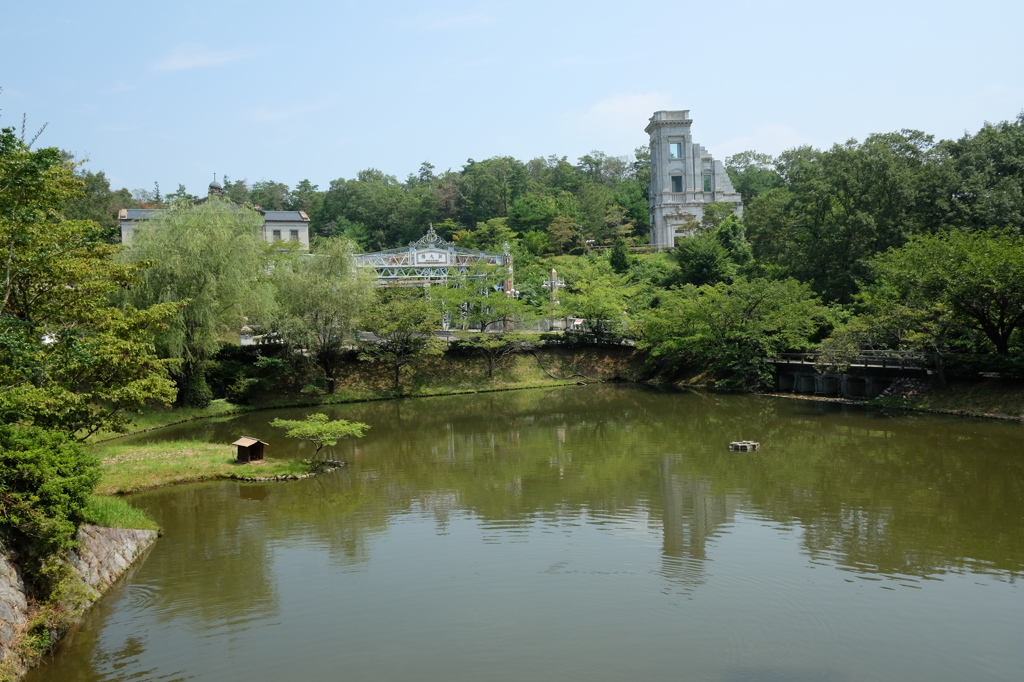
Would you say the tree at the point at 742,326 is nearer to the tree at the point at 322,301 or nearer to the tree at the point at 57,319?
the tree at the point at 322,301

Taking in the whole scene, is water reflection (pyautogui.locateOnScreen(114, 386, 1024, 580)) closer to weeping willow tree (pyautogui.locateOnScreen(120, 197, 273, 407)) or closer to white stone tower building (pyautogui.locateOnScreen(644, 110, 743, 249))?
weeping willow tree (pyautogui.locateOnScreen(120, 197, 273, 407))

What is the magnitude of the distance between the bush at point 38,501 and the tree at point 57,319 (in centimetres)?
144

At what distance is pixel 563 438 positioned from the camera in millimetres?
22734

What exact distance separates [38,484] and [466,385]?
86.7 ft

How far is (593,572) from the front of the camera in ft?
35.3

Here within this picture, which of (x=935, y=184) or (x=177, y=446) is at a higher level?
(x=935, y=184)

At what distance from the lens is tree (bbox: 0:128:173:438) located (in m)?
11.8

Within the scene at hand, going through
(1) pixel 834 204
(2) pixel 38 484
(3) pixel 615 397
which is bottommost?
(3) pixel 615 397

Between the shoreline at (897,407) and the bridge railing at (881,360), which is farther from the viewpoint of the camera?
the bridge railing at (881,360)

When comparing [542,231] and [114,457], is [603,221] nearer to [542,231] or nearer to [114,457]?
[542,231]

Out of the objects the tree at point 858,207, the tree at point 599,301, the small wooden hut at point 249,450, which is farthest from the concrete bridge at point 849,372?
the small wooden hut at point 249,450

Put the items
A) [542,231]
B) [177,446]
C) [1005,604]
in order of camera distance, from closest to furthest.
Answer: [1005,604], [177,446], [542,231]

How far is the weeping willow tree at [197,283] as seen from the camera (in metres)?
25.3

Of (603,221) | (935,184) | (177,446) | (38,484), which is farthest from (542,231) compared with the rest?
(38,484)
